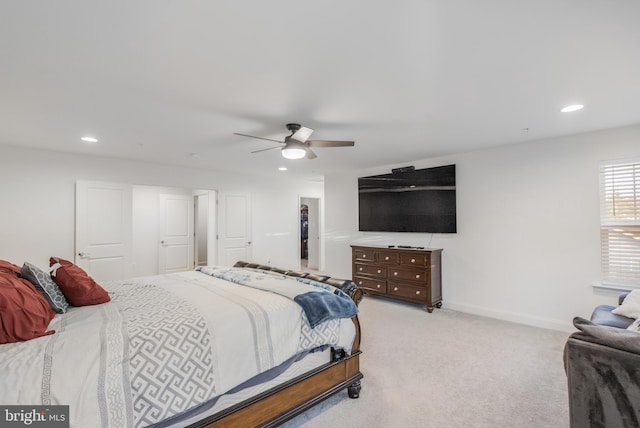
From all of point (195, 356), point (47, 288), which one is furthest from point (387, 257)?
point (47, 288)

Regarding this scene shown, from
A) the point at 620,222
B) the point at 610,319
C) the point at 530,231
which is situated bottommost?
the point at 610,319

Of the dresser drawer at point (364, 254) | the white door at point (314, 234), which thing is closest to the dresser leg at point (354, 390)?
the dresser drawer at point (364, 254)

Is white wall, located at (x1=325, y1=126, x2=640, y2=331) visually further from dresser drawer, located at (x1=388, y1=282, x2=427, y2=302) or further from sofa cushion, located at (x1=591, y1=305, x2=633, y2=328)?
sofa cushion, located at (x1=591, y1=305, x2=633, y2=328)

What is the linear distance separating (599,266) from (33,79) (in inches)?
224

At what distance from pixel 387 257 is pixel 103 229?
4531mm

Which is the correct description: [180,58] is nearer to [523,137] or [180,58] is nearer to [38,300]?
[38,300]

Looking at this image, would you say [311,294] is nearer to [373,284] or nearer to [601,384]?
[601,384]

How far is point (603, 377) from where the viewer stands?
1.38m

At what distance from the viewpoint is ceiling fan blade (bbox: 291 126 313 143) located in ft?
9.28

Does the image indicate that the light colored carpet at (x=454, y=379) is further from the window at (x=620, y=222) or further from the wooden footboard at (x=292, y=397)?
the window at (x=620, y=222)

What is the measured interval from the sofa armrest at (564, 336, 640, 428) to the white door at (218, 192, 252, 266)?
18.1ft

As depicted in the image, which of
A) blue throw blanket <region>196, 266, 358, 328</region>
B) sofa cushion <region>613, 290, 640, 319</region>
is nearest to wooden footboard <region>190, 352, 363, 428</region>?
blue throw blanket <region>196, 266, 358, 328</region>

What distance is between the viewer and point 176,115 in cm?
287

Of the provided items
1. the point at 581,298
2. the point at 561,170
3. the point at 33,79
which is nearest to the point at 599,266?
the point at 581,298
